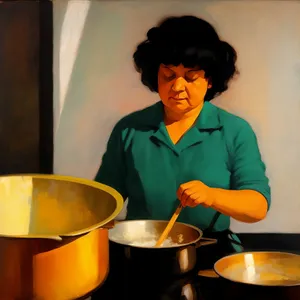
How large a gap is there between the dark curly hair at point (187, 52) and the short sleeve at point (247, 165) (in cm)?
9

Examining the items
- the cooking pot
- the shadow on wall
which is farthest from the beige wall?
the cooking pot

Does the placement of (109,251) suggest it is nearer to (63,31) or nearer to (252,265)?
(252,265)

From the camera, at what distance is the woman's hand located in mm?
834

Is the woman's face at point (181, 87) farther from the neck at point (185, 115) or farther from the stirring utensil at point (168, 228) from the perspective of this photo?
the stirring utensil at point (168, 228)

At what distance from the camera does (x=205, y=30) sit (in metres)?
0.88

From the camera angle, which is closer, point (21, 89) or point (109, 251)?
point (109, 251)

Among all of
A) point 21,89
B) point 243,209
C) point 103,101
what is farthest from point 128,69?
point 243,209

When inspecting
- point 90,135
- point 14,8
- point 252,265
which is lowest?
point 252,265

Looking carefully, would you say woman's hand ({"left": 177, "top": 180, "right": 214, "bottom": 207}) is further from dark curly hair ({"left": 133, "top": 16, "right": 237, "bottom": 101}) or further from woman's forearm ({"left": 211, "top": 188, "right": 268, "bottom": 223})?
dark curly hair ({"left": 133, "top": 16, "right": 237, "bottom": 101})

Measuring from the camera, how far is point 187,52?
0.86 meters

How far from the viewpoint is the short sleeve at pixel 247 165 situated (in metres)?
0.88

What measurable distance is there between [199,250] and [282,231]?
0.61 feet

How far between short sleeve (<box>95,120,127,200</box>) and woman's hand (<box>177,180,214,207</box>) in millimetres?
121

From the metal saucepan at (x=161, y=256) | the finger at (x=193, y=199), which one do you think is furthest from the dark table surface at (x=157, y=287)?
the finger at (x=193, y=199)
